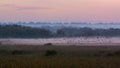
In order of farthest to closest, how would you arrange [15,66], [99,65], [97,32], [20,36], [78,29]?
1. [78,29]
2. [97,32]
3. [20,36]
4. [99,65]
5. [15,66]

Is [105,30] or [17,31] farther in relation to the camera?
[105,30]

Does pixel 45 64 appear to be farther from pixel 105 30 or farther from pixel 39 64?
pixel 105 30

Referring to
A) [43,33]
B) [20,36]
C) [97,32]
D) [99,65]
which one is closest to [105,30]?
[97,32]

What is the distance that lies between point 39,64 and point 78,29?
8729 cm

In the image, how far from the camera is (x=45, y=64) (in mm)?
24203

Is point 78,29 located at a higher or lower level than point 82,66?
lower

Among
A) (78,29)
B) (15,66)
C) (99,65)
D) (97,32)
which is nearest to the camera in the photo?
(15,66)

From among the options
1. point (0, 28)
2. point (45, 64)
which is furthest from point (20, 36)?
point (45, 64)

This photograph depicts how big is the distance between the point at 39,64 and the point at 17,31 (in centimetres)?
7104

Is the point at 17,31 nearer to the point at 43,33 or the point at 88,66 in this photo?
the point at 43,33

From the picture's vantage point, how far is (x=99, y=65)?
2450 cm

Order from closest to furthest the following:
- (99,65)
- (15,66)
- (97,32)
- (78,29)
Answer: (15,66), (99,65), (97,32), (78,29)

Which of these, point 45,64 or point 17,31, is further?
point 17,31

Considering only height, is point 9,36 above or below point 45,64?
below
